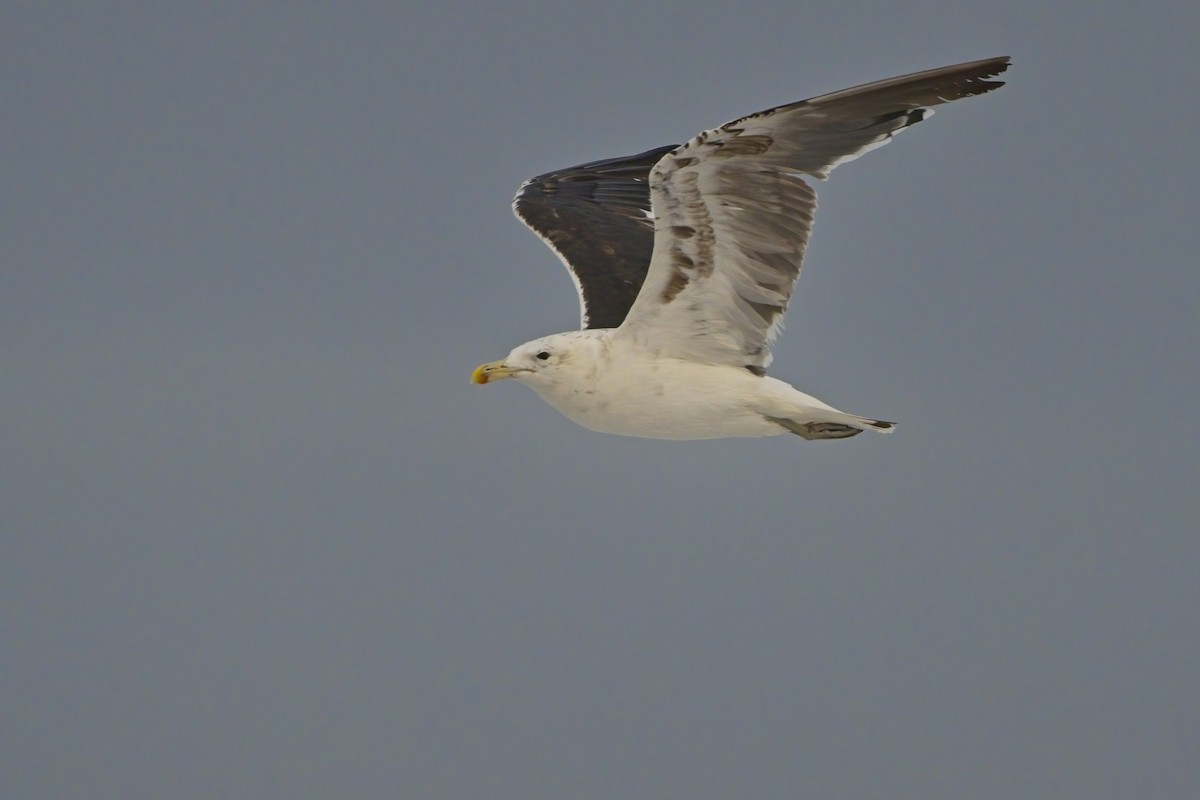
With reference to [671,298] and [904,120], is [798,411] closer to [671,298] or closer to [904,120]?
[671,298]

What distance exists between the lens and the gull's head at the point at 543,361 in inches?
605

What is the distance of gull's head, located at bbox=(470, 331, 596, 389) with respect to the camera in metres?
15.4

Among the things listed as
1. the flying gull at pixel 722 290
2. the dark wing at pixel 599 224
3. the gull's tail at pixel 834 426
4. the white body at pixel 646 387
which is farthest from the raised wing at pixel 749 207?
the dark wing at pixel 599 224

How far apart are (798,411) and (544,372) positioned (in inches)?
105

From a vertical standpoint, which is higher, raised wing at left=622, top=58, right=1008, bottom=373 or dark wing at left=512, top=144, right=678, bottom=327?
dark wing at left=512, top=144, right=678, bottom=327

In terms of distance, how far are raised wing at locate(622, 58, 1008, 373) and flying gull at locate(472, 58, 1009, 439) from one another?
0.01 m

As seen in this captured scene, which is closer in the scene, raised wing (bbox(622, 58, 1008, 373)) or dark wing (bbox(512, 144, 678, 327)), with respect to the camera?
raised wing (bbox(622, 58, 1008, 373))

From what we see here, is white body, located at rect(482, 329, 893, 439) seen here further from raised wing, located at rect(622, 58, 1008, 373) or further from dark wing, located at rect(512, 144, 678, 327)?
dark wing, located at rect(512, 144, 678, 327)

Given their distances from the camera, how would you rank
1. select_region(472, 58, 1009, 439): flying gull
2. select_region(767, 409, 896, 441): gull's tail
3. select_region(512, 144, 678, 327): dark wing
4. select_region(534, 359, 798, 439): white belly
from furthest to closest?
select_region(512, 144, 678, 327): dark wing, select_region(534, 359, 798, 439): white belly, select_region(767, 409, 896, 441): gull's tail, select_region(472, 58, 1009, 439): flying gull

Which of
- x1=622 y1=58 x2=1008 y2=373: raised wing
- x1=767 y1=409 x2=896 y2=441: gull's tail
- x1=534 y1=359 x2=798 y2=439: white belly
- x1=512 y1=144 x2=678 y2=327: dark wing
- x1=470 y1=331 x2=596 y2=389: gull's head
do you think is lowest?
x1=767 y1=409 x2=896 y2=441: gull's tail

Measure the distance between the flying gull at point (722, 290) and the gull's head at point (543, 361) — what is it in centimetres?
1

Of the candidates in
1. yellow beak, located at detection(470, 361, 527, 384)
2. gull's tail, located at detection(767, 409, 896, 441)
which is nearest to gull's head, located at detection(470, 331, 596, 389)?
yellow beak, located at detection(470, 361, 527, 384)


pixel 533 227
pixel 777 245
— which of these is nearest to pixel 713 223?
pixel 777 245

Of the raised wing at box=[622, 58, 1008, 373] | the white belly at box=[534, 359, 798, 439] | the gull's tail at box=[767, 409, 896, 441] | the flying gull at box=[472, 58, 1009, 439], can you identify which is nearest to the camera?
the raised wing at box=[622, 58, 1008, 373]
